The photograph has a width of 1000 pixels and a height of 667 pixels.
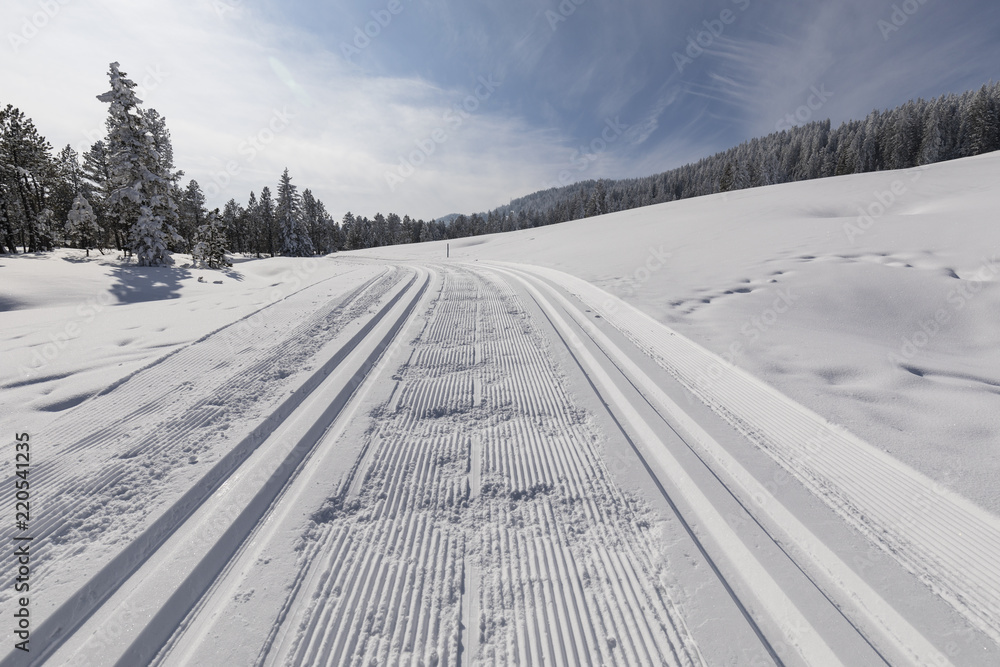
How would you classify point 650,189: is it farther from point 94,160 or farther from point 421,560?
point 421,560

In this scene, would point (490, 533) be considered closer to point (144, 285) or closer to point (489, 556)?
point (489, 556)

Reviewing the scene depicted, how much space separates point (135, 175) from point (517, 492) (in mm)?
25227

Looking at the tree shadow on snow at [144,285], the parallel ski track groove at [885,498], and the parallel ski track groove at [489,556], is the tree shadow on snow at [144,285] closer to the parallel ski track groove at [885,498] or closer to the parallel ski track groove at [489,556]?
the parallel ski track groove at [489,556]

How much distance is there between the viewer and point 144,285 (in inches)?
495

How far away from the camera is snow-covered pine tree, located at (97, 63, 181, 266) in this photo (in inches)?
682

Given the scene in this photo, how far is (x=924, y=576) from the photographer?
179 cm

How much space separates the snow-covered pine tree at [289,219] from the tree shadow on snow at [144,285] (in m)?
33.9

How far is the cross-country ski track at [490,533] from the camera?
5.09 feet

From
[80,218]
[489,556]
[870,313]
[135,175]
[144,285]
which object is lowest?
[489,556]

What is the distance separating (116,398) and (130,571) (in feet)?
7.75

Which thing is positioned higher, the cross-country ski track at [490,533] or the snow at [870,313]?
the snow at [870,313]

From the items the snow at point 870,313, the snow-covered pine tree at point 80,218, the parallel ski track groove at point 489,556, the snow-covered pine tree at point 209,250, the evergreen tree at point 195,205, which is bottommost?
the parallel ski track groove at point 489,556

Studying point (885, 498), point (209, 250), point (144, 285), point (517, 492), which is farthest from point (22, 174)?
point (885, 498)

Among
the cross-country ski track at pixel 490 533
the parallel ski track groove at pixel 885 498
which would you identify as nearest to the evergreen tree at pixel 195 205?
the cross-country ski track at pixel 490 533
